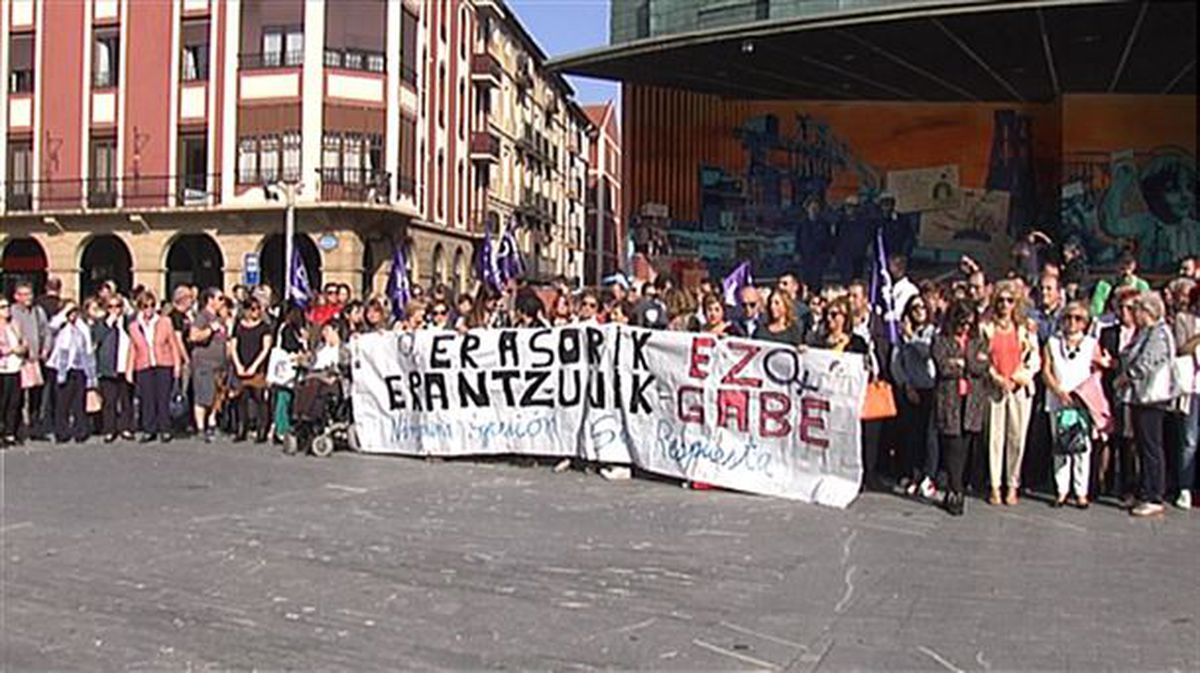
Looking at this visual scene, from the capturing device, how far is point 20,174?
45531 millimetres

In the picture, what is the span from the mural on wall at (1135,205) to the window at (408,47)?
1107 inches

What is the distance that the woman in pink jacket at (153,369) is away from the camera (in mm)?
15672

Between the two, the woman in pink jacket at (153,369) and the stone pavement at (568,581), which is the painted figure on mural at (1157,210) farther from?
the woman in pink jacket at (153,369)

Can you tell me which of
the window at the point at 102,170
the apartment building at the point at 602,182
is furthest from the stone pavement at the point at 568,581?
the apartment building at the point at 602,182

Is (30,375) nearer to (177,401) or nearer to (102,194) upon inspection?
(177,401)

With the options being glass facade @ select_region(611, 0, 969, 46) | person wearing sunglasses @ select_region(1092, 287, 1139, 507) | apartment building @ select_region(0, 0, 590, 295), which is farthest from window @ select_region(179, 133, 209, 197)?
person wearing sunglasses @ select_region(1092, 287, 1139, 507)

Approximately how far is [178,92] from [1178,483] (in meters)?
39.0

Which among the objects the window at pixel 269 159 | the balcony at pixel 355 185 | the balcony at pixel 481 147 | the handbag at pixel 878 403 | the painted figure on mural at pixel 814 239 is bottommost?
the handbag at pixel 878 403

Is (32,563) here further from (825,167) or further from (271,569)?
(825,167)

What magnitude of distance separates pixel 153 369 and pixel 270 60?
29074 mm

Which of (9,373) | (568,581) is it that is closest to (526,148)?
(9,373)

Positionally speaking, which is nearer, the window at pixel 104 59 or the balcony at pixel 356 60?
the balcony at pixel 356 60

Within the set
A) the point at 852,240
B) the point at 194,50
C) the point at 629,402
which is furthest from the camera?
the point at 194,50

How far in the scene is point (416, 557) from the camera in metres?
8.63
